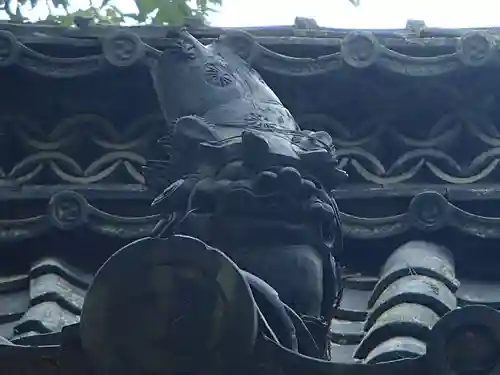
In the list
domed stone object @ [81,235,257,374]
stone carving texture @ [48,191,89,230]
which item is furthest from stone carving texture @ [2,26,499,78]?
domed stone object @ [81,235,257,374]

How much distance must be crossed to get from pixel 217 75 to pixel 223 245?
57cm

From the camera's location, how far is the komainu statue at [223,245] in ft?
5.32

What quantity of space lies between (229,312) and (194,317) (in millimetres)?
42

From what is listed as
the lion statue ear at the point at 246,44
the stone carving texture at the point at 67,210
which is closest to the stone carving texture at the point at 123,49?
the lion statue ear at the point at 246,44

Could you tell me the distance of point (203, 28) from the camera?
13.4 feet

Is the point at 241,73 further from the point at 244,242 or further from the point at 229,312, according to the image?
the point at 229,312

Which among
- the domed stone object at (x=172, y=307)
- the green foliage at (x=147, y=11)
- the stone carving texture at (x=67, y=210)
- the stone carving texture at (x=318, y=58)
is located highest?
the green foliage at (x=147, y=11)

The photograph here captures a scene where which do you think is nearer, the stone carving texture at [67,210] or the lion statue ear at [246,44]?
the stone carving texture at [67,210]

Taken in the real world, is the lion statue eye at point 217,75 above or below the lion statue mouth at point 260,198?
above

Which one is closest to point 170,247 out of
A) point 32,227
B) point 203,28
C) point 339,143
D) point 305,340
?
point 305,340

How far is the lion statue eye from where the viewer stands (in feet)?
9.07

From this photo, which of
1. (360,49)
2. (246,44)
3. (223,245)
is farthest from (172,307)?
(360,49)

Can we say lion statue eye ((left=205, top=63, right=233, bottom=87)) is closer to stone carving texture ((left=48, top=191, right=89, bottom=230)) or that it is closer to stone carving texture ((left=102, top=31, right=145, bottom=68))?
stone carving texture ((left=48, top=191, right=89, bottom=230))

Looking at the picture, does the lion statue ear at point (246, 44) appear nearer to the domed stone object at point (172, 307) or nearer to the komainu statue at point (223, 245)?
the komainu statue at point (223, 245)
